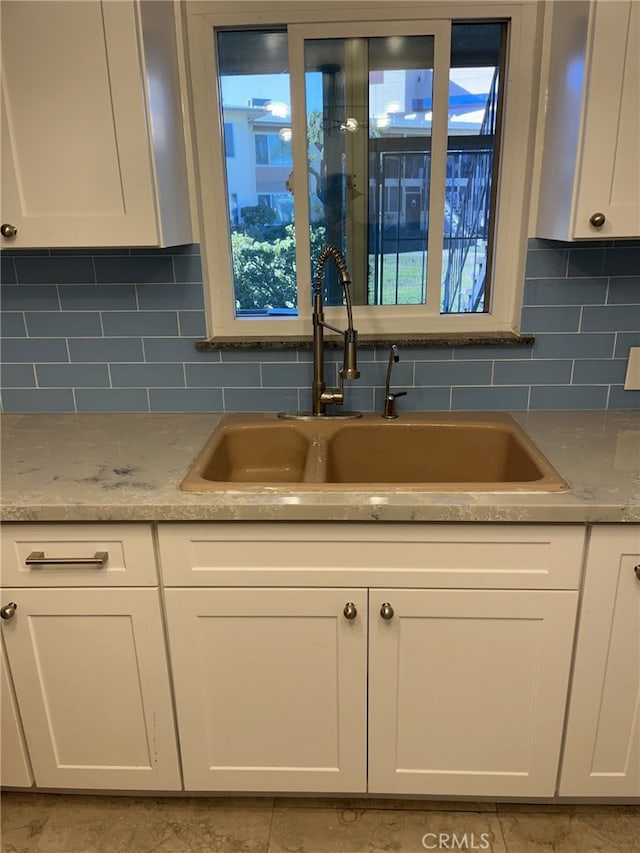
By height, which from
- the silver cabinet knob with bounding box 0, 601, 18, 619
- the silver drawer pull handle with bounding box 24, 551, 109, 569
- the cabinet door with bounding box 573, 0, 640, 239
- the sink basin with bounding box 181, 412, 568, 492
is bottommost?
the silver cabinet knob with bounding box 0, 601, 18, 619

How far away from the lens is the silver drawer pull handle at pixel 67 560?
52.1 inches

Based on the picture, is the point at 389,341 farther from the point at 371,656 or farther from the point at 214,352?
the point at 371,656

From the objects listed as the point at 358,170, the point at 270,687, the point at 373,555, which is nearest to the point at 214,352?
the point at 358,170

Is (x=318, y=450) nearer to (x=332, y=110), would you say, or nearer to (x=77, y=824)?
(x=332, y=110)

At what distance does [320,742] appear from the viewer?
58.2 inches

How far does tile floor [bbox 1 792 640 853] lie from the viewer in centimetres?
150

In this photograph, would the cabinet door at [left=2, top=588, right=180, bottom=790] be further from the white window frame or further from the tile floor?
the white window frame

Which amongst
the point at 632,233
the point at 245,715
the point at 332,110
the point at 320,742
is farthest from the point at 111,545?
the point at 632,233

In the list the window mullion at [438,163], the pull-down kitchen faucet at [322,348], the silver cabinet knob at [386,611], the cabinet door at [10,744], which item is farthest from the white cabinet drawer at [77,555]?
the window mullion at [438,163]

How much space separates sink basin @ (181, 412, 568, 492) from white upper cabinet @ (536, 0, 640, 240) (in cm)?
58

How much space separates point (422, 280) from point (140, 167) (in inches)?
33.3

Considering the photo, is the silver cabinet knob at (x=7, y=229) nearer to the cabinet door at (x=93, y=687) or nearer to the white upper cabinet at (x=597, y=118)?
the cabinet door at (x=93, y=687)

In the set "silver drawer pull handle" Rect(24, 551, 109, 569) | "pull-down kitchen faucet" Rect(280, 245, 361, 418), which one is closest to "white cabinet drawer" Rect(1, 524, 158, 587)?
"silver drawer pull handle" Rect(24, 551, 109, 569)

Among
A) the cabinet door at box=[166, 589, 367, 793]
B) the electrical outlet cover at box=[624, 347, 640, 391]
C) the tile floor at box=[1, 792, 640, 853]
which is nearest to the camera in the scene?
the cabinet door at box=[166, 589, 367, 793]
